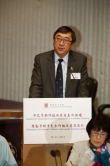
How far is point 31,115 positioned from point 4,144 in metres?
0.58

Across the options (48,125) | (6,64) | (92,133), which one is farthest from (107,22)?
(92,133)

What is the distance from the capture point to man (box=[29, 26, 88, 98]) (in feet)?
11.9

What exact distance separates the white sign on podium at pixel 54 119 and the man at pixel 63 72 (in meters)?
0.43

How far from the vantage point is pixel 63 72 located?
367 cm

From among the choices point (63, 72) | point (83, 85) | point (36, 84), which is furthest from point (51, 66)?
point (83, 85)

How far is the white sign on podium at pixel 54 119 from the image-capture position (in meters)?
3.17

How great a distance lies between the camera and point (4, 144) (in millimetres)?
2637

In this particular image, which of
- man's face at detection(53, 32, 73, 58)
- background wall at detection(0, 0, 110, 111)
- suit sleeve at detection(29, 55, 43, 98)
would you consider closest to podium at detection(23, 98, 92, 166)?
suit sleeve at detection(29, 55, 43, 98)

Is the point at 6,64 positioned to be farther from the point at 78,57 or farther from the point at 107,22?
the point at 78,57

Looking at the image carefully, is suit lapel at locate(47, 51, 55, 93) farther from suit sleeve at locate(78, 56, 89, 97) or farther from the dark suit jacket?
suit sleeve at locate(78, 56, 89, 97)

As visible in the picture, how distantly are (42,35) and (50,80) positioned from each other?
7.77 ft

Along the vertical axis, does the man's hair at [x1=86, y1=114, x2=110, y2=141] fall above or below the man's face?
below

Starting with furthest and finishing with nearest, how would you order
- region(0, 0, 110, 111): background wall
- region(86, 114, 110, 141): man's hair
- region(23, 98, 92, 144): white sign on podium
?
region(0, 0, 110, 111): background wall → region(23, 98, 92, 144): white sign on podium → region(86, 114, 110, 141): man's hair

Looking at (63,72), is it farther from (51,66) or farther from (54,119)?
(54,119)
